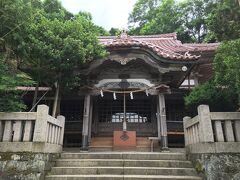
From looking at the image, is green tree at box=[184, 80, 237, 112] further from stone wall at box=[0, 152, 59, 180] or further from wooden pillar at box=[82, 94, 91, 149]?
stone wall at box=[0, 152, 59, 180]

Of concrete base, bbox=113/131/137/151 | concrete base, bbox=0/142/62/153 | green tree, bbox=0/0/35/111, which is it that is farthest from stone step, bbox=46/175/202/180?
concrete base, bbox=113/131/137/151

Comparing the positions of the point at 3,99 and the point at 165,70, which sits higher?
the point at 165,70

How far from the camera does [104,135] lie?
1235 centimetres

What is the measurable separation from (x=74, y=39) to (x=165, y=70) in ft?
14.9

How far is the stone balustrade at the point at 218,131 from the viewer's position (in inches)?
238

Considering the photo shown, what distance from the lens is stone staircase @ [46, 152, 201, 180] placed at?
6250 millimetres

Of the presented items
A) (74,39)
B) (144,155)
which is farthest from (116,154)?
(74,39)

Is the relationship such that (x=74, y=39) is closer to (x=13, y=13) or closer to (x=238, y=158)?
(x=13, y=13)

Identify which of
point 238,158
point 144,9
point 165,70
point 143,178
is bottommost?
point 143,178

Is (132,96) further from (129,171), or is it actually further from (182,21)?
(182,21)

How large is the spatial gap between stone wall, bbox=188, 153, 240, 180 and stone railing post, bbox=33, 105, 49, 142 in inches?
166

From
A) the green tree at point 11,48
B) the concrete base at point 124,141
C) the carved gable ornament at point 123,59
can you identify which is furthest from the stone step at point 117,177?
the carved gable ornament at point 123,59

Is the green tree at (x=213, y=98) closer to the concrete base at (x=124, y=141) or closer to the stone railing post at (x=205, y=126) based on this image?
the stone railing post at (x=205, y=126)

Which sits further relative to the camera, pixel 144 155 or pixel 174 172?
pixel 144 155
